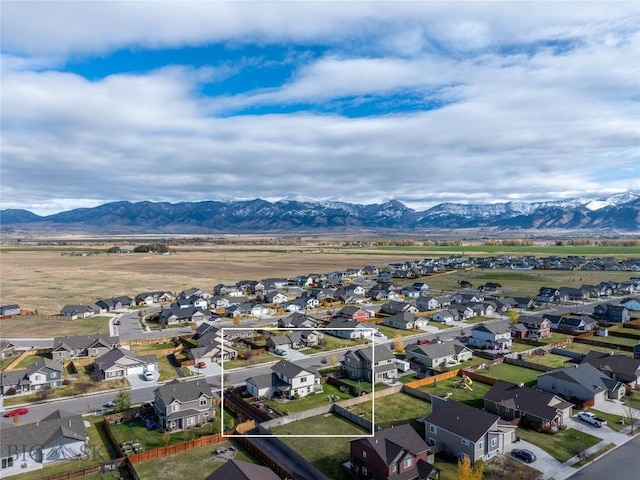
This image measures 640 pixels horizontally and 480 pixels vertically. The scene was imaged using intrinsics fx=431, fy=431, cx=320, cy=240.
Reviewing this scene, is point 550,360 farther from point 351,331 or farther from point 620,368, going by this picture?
point 351,331

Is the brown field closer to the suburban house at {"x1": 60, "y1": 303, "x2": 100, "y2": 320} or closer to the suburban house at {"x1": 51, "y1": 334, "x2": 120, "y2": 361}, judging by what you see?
the suburban house at {"x1": 60, "y1": 303, "x2": 100, "y2": 320}

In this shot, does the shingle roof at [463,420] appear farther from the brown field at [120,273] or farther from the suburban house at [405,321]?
the brown field at [120,273]

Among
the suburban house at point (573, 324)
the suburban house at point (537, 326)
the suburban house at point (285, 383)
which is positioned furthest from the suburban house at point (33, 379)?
the suburban house at point (573, 324)

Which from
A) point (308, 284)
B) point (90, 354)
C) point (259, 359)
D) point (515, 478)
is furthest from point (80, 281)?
point (515, 478)

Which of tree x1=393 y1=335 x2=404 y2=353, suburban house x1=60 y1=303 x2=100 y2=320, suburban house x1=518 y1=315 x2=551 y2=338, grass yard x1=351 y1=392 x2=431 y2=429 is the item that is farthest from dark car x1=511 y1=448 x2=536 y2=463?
suburban house x1=60 y1=303 x2=100 y2=320

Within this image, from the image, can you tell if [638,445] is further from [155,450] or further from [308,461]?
[155,450]
